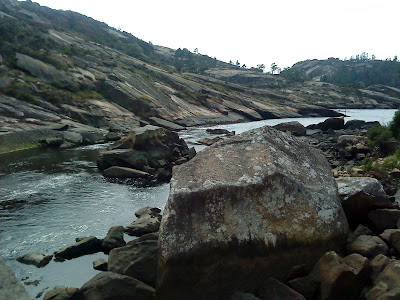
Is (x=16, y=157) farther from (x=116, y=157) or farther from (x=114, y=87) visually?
(x=114, y=87)

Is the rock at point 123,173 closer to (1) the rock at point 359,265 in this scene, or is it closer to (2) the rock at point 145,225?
(2) the rock at point 145,225

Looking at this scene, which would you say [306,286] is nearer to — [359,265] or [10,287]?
[359,265]

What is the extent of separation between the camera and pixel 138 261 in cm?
870

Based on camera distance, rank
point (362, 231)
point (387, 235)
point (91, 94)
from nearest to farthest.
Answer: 1. point (387, 235)
2. point (362, 231)
3. point (91, 94)

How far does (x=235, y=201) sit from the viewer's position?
7539 mm

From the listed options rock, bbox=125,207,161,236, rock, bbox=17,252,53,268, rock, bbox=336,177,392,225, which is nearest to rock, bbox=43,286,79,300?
rock, bbox=17,252,53,268

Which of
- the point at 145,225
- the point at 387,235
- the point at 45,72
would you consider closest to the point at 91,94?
the point at 45,72

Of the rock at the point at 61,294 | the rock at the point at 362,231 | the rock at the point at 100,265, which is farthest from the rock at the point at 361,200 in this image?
the rock at the point at 61,294

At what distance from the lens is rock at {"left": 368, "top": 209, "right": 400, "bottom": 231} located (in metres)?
8.80

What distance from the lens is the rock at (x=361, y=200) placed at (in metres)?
9.15

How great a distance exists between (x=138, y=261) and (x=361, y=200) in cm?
632

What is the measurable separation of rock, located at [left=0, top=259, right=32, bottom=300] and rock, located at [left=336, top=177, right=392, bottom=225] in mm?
8983

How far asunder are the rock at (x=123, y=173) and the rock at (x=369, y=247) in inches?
658

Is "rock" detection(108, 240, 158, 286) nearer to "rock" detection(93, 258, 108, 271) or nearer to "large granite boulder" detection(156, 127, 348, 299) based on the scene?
"rock" detection(93, 258, 108, 271)
